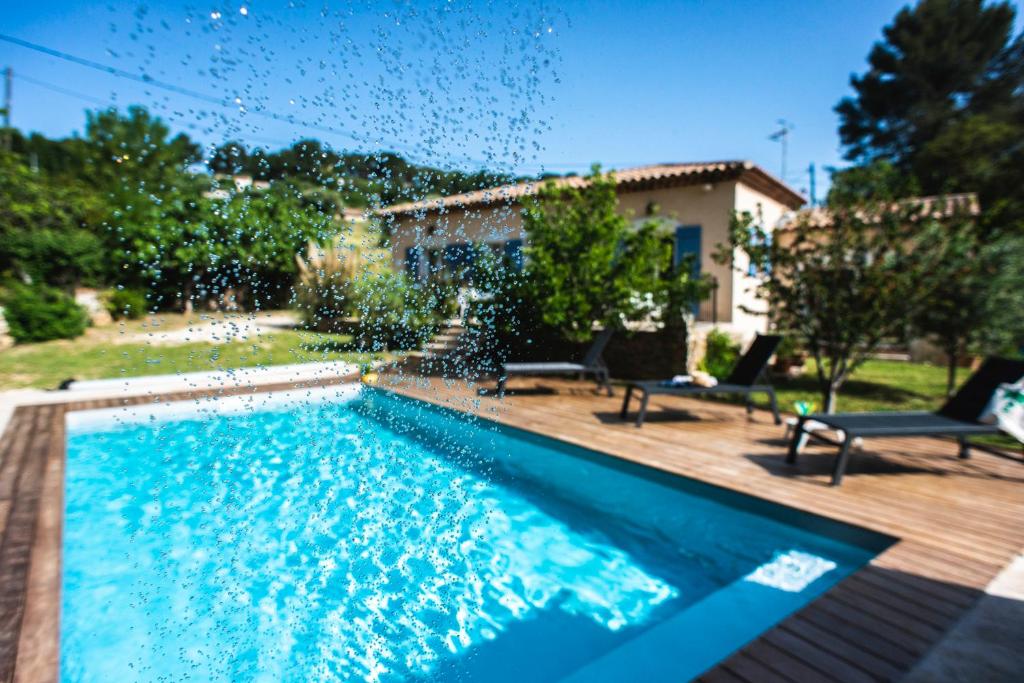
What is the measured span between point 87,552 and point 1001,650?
5833 millimetres

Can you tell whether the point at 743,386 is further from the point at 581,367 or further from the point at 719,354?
the point at 719,354

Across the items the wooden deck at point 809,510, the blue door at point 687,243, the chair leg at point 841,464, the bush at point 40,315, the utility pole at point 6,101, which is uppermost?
the utility pole at point 6,101

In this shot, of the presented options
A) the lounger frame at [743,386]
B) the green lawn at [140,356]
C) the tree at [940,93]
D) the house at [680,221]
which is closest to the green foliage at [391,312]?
the house at [680,221]

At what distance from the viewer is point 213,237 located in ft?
21.0

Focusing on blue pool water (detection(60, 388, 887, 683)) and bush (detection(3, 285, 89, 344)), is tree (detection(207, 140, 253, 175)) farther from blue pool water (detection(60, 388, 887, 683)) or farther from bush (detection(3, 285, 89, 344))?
bush (detection(3, 285, 89, 344))

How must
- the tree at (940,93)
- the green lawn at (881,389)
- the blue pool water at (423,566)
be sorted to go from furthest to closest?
the tree at (940,93)
the green lawn at (881,389)
the blue pool water at (423,566)

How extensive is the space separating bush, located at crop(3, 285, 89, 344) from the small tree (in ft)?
48.6

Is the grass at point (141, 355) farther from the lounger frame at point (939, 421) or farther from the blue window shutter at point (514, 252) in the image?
the lounger frame at point (939, 421)

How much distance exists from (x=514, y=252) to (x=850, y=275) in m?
5.71

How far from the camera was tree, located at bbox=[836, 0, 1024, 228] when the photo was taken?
2422 centimetres

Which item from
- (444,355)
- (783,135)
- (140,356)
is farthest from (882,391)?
(783,135)

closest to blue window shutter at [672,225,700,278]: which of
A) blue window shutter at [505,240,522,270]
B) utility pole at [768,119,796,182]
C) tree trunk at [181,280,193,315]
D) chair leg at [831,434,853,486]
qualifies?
blue window shutter at [505,240,522,270]

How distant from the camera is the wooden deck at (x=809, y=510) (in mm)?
2432

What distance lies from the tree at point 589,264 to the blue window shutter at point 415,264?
4.23 m
